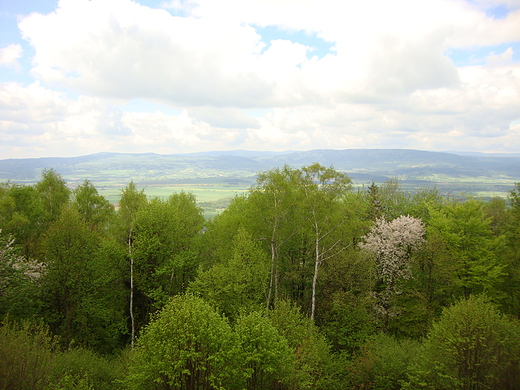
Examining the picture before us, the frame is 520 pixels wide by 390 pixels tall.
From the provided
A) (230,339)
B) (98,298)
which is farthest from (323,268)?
(98,298)

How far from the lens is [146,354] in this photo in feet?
48.9

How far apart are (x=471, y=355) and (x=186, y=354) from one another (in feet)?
52.3

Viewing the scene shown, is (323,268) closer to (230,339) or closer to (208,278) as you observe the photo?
(208,278)

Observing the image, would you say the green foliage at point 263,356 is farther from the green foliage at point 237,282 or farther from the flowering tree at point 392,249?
the flowering tree at point 392,249

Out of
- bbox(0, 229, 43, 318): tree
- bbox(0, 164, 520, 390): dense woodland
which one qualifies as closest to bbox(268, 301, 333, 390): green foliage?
bbox(0, 164, 520, 390): dense woodland

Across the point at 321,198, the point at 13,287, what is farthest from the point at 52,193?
the point at 321,198

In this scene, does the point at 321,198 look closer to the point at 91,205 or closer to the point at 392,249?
the point at 392,249

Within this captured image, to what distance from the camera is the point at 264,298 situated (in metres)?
28.2

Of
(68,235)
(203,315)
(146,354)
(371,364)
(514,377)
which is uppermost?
(68,235)

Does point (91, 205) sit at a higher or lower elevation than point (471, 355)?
higher

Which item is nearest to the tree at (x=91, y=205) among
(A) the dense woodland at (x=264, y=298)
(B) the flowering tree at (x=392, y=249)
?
(A) the dense woodland at (x=264, y=298)

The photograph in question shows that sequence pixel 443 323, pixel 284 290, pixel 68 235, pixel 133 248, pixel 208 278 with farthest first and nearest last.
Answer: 1. pixel 284 290
2. pixel 133 248
3. pixel 68 235
4. pixel 208 278
5. pixel 443 323

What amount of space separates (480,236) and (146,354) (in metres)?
30.9

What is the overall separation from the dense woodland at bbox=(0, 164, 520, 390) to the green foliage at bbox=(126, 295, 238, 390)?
0.10m
